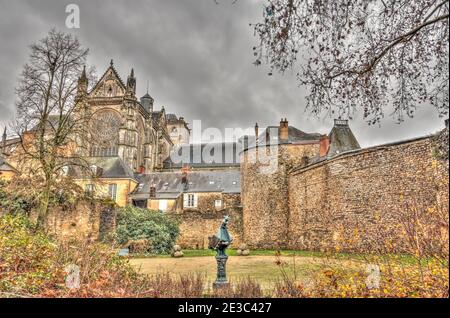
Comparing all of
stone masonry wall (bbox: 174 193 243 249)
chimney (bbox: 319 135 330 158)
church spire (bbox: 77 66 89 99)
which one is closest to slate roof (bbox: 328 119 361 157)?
chimney (bbox: 319 135 330 158)

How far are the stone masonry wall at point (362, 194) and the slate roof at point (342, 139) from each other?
3.99 meters

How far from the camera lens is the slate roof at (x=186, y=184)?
117 ft

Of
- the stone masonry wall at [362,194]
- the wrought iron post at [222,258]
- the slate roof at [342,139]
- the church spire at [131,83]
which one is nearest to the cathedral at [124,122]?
the church spire at [131,83]

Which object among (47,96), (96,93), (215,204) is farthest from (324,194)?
(96,93)

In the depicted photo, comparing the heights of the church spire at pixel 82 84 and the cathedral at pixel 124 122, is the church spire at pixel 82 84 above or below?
below

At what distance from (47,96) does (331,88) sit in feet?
50.8

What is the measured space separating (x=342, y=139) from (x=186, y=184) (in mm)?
17804

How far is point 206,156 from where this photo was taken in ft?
222

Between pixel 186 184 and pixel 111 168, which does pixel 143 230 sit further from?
pixel 111 168

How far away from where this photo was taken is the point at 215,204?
35.2 metres

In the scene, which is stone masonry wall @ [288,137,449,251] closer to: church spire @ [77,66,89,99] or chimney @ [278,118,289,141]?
chimney @ [278,118,289,141]

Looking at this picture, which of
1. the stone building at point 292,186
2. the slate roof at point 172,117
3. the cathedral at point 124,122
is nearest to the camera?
the stone building at point 292,186

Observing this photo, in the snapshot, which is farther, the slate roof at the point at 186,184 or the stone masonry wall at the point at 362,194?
the slate roof at the point at 186,184

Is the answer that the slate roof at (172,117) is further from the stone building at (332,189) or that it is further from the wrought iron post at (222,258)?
the wrought iron post at (222,258)
